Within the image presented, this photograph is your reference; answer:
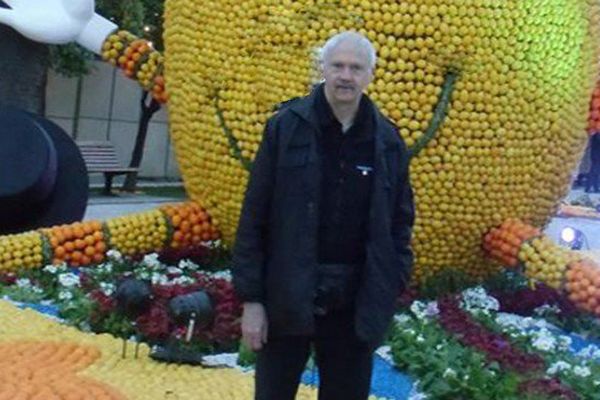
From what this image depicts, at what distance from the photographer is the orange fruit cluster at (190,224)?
6.01 meters

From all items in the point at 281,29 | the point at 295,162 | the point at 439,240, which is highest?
the point at 281,29

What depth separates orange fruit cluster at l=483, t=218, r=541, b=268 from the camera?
545 cm

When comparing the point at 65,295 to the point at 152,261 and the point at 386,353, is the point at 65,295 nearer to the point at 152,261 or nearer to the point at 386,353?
the point at 152,261

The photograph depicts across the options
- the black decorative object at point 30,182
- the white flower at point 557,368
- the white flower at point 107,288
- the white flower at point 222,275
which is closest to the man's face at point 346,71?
the white flower at point 557,368

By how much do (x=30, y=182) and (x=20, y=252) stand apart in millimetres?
1047

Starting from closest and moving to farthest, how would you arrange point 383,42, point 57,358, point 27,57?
point 57,358 → point 383,42 → point 27,57

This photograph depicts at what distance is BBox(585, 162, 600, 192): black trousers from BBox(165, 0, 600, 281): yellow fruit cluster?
1485 centimetres

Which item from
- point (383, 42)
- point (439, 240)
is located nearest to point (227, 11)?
point (383, 42)

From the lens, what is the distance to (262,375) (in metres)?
2.85

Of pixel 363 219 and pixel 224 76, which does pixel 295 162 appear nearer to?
pixel 363 219

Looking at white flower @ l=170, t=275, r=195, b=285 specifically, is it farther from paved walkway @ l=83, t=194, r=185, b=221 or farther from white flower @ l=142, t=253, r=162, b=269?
paved walkway @ l=83, t=194, r=185, b=221

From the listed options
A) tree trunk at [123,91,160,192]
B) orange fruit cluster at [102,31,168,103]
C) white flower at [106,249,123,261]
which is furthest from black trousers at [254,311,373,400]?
tree trunk at [123,91,160,192]

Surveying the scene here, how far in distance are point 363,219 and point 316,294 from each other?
227mm

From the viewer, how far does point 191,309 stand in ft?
14.4
